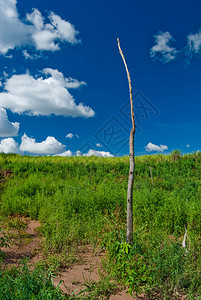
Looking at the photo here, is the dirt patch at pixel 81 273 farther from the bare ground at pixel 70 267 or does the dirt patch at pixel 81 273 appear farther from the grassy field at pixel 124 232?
the grassy field at pixel 124 232

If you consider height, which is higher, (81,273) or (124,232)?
(124,232)

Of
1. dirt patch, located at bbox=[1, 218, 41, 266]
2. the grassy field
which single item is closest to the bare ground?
dirt patch, located at bbox=[1, 218, 41, 266]

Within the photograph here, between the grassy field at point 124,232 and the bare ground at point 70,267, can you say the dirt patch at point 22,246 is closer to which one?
the bare ground at point 70,267

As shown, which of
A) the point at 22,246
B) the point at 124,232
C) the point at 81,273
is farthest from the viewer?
the point at 22,246

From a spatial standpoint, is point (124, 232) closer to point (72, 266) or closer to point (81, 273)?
point (81, 273)

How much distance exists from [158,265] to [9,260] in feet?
8.35

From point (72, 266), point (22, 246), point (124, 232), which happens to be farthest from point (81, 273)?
point (22, 246)

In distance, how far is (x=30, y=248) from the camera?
4457 mm

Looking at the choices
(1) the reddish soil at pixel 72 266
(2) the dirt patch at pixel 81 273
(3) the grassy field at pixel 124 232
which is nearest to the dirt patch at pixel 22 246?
(1) the reddish soil at pixel 72 266

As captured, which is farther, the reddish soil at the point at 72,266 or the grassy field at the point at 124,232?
the reddish soil at the point at 72,266

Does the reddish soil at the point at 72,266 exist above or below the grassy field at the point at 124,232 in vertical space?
below

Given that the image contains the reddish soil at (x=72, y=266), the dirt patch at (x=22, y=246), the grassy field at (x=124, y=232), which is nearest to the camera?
the grassy field at (x=124, y=232)

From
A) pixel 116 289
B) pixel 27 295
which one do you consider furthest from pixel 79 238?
pixel 27 295

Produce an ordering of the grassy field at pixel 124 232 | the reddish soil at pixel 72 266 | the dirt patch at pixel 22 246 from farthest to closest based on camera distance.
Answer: the dirt patch at pixel 22 246 → the reddish soil at pixel 72 266 → the grassy field at pixel 124 232
